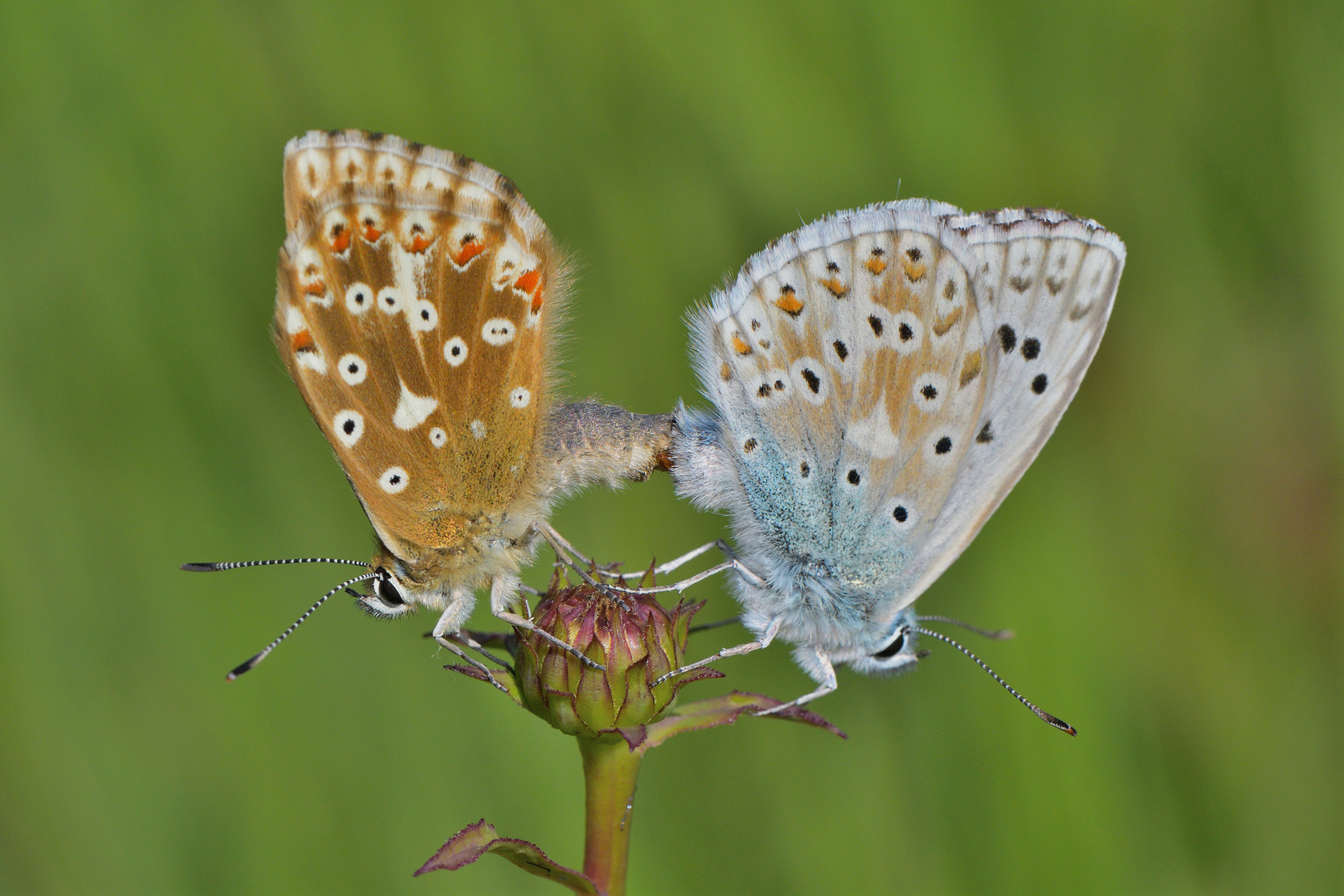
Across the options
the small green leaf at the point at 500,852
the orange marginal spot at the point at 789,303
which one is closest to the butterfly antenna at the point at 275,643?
the small green leaf at the point at 500,852

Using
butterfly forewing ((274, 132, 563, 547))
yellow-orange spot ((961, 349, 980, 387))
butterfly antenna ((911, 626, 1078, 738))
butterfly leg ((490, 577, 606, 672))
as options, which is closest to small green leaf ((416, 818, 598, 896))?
butterfly leg ((490, 577, 606, 672))

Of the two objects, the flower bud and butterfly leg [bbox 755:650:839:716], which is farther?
butterfly leg [bbox 755:650:839:716]

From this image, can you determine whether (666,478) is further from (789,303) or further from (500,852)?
(500,852)

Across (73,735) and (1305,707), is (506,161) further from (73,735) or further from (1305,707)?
(1305,707)

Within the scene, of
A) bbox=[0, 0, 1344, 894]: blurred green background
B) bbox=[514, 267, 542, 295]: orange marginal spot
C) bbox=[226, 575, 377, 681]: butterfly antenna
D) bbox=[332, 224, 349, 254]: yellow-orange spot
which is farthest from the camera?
bbox=[0, 0, 1344, 894]: blurred green background

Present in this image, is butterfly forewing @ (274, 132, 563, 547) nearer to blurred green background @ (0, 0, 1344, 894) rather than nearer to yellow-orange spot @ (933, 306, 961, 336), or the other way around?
blurred green background @ (0, 0, 1344, 894)

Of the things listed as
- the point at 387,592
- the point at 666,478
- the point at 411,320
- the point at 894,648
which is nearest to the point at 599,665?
the point at 387,592

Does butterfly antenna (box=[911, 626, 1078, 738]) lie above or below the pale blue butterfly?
below
